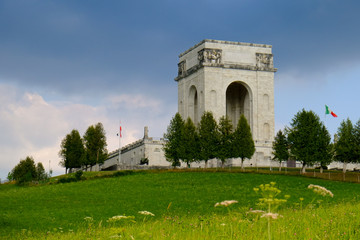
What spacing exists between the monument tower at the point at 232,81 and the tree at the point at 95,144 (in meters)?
14.4

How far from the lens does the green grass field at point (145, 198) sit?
89.8 ft

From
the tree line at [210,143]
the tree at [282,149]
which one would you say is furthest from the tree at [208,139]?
the tree at [282,149]

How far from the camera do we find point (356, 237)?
31.6 feet

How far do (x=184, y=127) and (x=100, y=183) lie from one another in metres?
19.9

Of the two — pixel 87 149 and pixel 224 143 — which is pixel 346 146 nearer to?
pixel 224 143

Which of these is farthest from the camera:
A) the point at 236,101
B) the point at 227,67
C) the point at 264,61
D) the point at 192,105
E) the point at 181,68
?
the point at 236,101

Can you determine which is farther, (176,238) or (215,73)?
(215,73)

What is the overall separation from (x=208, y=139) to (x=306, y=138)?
1207cm

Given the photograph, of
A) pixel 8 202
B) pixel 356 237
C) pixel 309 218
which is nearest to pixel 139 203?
pixel 8 202

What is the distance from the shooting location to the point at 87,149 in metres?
85.4

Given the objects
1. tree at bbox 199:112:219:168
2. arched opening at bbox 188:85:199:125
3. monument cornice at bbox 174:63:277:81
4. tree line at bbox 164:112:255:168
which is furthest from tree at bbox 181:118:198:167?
arched opening at bbox 188:85:199:125

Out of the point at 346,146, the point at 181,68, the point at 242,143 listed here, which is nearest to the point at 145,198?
the point at 242,143

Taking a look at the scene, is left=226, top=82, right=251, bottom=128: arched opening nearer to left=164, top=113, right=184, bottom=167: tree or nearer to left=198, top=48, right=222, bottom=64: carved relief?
left=198, top=48, right=222, bottom=64: carved relief

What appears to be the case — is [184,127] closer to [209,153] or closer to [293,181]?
[209,153]
